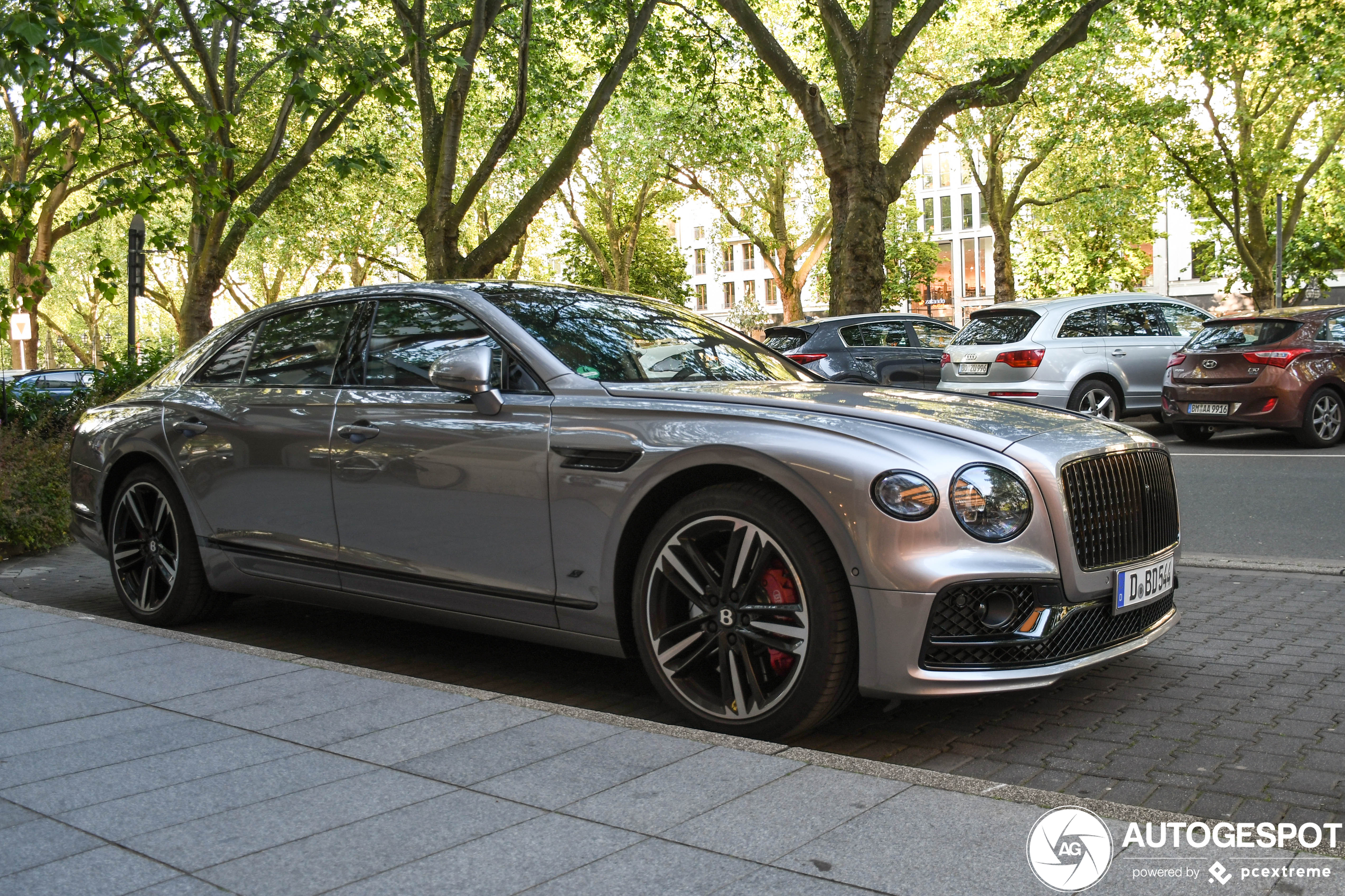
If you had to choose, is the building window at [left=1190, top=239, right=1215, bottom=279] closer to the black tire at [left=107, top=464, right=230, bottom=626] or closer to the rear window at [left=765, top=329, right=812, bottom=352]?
the rear window at [left=765, top=329, right=812, bottom=352]

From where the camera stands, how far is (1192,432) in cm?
1456

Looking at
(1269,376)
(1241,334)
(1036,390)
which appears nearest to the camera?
(1269,376)

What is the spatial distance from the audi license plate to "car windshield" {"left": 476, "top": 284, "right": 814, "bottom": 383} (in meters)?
1.62

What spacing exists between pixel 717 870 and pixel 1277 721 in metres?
2.39

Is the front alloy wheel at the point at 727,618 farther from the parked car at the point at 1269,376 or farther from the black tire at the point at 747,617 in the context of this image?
the parked car at the point at 1269,376

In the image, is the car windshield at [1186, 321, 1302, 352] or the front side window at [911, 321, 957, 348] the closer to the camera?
the car windshield at [1186, 321, 1302, 352]

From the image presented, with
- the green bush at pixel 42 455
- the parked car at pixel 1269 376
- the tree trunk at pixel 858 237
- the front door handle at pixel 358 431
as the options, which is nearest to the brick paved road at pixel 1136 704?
the front door handle at pixel 358 431

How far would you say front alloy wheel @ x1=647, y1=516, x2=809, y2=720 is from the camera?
3.82 meters

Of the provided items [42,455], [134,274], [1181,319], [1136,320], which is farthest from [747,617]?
[134,274]

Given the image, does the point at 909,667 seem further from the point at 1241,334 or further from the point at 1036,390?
the point at 1241,334

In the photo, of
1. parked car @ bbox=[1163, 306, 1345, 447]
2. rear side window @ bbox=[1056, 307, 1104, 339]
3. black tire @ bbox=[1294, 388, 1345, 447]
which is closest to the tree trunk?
rear side window @ bbox=[1056, 307, 1104, 339]

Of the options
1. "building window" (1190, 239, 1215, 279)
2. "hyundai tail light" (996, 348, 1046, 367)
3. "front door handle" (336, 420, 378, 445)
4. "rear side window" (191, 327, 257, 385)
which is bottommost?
"front door handle" (336, 420, 378, 445)

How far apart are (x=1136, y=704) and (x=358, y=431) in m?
3.08

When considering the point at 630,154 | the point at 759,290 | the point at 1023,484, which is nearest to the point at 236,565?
the point at 1023,484
